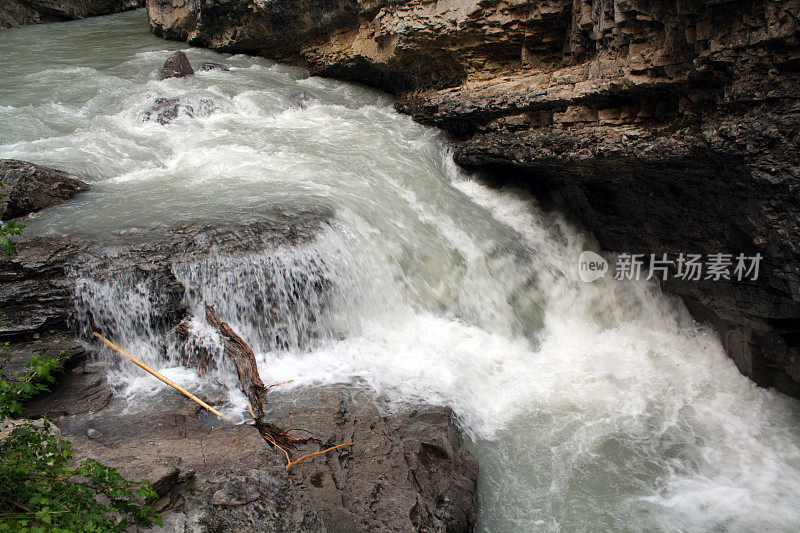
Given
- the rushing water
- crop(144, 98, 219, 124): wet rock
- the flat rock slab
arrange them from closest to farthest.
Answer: the flat rock slab < the rushing water < crop(144, 98, 219, 124): wet rock

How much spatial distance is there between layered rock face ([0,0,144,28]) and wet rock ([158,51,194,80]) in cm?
978

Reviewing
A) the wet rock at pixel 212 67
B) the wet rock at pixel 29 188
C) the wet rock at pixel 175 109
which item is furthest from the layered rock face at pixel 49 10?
the wet rock at pixel 29 188

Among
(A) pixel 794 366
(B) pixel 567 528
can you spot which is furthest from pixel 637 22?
(B) pixel 567 528

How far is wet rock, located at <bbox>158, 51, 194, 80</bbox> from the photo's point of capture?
1098 centimetres

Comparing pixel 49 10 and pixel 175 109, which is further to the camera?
pixel 49 10

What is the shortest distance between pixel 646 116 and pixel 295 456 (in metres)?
5.18

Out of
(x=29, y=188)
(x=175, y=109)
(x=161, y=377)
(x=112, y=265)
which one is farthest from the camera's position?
(x=175, y=109)

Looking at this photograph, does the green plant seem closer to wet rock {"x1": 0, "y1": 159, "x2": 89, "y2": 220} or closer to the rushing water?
the rushing water

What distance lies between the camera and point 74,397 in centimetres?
435

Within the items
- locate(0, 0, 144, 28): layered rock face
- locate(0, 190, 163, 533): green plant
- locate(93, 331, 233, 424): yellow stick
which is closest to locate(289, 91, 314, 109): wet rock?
locate(93, 331, 233, 424): yellow stick

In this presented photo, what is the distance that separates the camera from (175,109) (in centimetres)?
906

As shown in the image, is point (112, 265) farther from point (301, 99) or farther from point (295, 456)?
point (301, 99)

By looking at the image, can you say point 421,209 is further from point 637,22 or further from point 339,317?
point 637,22

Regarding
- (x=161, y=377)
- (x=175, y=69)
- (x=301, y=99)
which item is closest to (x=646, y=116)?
(x=161, y=377)
